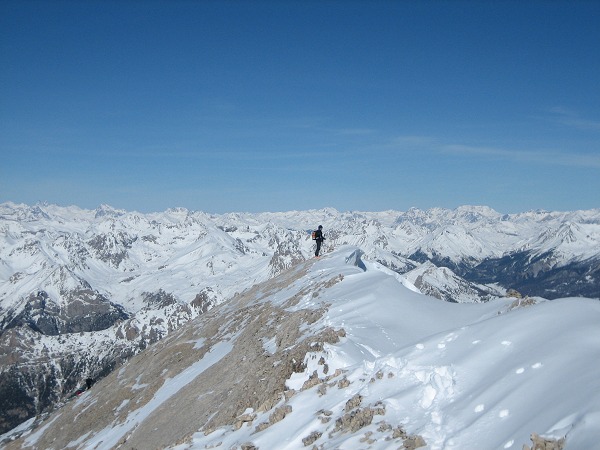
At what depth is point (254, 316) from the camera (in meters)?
43.5

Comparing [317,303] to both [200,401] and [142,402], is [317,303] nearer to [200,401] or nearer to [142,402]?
[200,401]

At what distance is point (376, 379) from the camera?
17.7m

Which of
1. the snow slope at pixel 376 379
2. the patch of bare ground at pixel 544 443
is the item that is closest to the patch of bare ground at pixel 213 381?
the snow slope at pixel 376 379

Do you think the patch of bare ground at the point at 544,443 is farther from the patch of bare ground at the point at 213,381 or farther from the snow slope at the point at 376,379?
the patch of bare ground at the point at 213,381

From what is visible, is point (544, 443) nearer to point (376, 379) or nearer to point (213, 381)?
point (376, 379)

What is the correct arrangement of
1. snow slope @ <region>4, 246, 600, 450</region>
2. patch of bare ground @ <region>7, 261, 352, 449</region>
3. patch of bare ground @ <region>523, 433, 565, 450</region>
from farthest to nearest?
patch of bare ground @ <region>7, 261, 352, 449</region>
snow slope @ <region>4, 246, 600, 450</region>
patch of bare ground @ <region>523, 433, 565, 450</region>

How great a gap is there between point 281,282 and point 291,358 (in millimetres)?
29114

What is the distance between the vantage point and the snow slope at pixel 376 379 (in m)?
13.0

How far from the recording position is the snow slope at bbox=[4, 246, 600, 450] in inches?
512

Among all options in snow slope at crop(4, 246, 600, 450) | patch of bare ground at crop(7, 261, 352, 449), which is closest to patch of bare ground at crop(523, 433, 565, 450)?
snow slope at crop(4, 246, 600, 450)

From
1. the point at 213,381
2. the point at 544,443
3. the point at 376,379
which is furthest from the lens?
the point at 213,381

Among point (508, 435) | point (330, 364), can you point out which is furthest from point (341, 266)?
point (508, 435)

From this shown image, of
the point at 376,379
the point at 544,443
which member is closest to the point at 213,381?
the point at 376,379

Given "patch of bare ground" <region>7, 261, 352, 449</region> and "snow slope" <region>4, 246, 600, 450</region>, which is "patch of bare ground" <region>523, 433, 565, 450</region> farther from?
"patch of bare ground" <region>7, 261, 352, 449</region>
